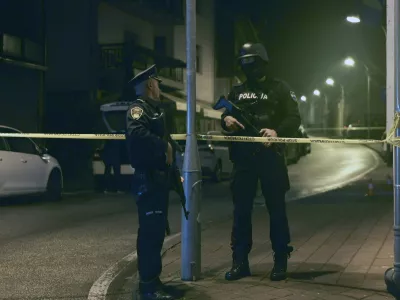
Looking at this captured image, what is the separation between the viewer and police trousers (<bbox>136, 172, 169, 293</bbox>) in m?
5.16

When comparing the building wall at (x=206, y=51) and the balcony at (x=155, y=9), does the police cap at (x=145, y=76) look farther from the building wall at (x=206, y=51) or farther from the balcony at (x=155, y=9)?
the building wall at (x=206, y=51)

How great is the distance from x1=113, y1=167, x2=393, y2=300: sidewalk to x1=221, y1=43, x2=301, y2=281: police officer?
12.3 inches

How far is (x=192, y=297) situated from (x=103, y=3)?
70.2ft

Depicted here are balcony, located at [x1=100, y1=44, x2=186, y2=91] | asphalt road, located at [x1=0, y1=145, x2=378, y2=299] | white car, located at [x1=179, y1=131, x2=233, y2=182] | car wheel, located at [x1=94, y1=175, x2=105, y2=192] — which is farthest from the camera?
balcony, located at [x1=100, y1=44, x2=186, y2=91]

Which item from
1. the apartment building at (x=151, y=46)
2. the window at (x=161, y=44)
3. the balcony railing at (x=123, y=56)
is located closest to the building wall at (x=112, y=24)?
the apartment building at (x=151, y=46)

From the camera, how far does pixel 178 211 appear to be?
1201cm

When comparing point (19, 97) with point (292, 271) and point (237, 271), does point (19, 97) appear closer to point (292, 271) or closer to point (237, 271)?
point (292, 271)

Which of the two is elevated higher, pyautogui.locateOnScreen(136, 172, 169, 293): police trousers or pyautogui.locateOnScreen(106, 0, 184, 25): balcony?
pyautogui.locateOnScreen(106, 0, 184, 25): balcony

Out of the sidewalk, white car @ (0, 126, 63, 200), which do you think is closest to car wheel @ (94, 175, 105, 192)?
white car @ (0, 126, 63, 200)

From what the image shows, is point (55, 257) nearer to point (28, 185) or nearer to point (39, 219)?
point (39, 219)

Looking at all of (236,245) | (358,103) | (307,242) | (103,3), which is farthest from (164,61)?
(358,103)

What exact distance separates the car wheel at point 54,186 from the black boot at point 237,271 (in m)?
8.74

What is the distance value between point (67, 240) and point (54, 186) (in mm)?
5579

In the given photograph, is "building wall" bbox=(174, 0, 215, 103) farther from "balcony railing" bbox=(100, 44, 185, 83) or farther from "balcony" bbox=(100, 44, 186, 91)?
"balcony" bbox=(100, 44, 186, 91)
